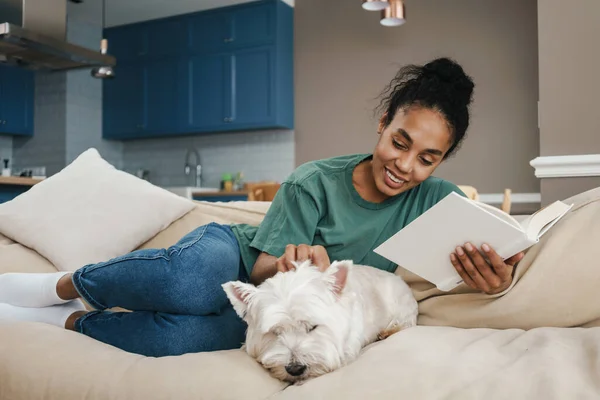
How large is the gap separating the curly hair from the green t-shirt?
216 millimetres

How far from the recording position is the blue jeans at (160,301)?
1423 millimetres

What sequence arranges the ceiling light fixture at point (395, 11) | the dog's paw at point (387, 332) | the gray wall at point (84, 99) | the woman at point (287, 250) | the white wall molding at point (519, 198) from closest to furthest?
the woman at point (287, 250), the dog's paw at point (387, 332), the ceiling light fixture at point (395, 11), the white wall molding at point (519, 198), the gray wall at point (84, 99)

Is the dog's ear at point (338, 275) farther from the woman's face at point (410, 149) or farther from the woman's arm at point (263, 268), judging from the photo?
the woman's face at point (410, 149)

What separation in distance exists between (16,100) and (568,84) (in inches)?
244

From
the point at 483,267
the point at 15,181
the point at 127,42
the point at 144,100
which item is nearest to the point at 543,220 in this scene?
the point at 483,267

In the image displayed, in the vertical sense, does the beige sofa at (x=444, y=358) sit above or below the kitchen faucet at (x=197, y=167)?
below

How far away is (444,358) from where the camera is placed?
1.24 metres

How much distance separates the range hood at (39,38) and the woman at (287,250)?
132 inches

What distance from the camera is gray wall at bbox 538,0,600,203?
2.26 metres

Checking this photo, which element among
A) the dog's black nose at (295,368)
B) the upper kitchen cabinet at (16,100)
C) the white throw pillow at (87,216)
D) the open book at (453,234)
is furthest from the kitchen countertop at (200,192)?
the dog's black nose at (295,368)

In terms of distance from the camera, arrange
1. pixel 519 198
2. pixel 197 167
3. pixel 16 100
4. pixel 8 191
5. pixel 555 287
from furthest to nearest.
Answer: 1. pixel 197 167
2. pixel 16 100
3. pixel 8 191
4. pixel 519 198
5. pixel 555 287

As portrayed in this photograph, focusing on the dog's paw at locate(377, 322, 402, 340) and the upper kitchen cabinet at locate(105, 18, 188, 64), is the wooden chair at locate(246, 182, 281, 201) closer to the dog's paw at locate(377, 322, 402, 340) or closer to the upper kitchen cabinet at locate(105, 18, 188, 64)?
the dog's paw at locate(377, 322, 402, 340)

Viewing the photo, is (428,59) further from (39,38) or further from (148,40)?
(39,38)

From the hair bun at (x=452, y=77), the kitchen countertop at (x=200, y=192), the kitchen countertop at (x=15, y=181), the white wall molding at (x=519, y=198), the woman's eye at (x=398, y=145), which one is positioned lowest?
the white wall molding at (x=519, y=198)
